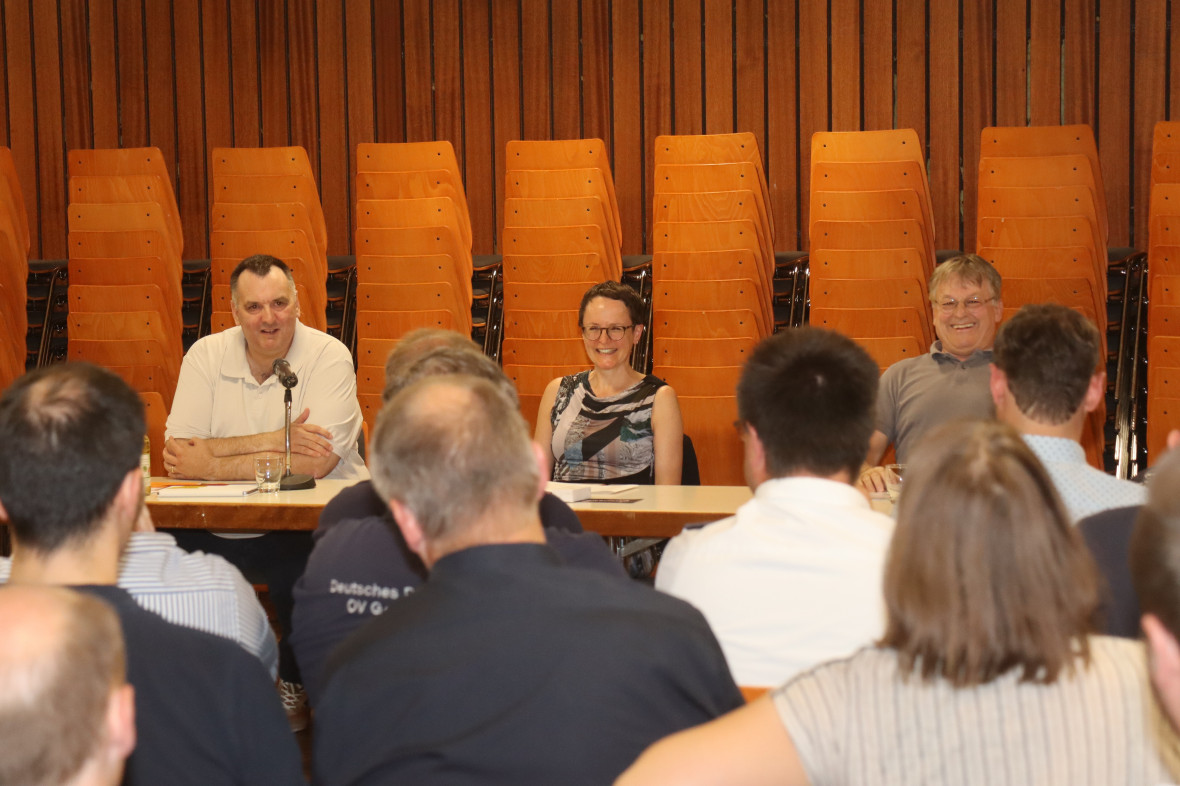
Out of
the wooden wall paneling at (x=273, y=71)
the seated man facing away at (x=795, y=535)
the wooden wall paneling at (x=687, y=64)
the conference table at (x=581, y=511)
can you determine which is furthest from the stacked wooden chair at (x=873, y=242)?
the seated man facing away at (x=795, y=535)

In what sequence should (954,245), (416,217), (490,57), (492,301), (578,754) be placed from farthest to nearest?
(490,57)
(954,245)
(492,301)
(416,217)
(578,754)

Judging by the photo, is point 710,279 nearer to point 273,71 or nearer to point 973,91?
point 973,91

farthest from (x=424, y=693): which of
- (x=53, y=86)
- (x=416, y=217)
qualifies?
(x=53, y=86)

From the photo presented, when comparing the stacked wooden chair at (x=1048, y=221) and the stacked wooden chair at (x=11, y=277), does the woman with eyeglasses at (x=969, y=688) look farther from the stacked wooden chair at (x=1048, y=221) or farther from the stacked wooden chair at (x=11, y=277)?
the stacked wooden chair at (x=11, y=277)

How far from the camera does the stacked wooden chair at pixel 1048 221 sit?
197 inches

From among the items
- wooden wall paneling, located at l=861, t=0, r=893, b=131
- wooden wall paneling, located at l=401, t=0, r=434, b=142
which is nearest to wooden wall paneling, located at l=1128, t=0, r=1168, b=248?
wooden wall paneling, located at l=861, t=0, r=893, b=131

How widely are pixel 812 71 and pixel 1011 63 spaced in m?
1.05

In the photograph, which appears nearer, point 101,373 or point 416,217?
point 101,373

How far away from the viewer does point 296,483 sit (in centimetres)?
319

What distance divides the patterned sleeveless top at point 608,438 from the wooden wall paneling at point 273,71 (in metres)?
4.13

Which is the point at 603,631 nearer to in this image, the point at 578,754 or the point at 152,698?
the point at 578,754

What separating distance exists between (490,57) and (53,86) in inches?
105

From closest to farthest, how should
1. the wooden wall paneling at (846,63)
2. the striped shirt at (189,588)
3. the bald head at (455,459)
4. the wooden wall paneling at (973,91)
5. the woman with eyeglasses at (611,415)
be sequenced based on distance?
the bald head at (455,459) < the striped shirt at (189,588) < the woman with eyeglasses at (611,415) < the wooden wall paneling at (973,91) < the wooden wall paneling at (846,63)

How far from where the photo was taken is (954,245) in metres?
6.58
